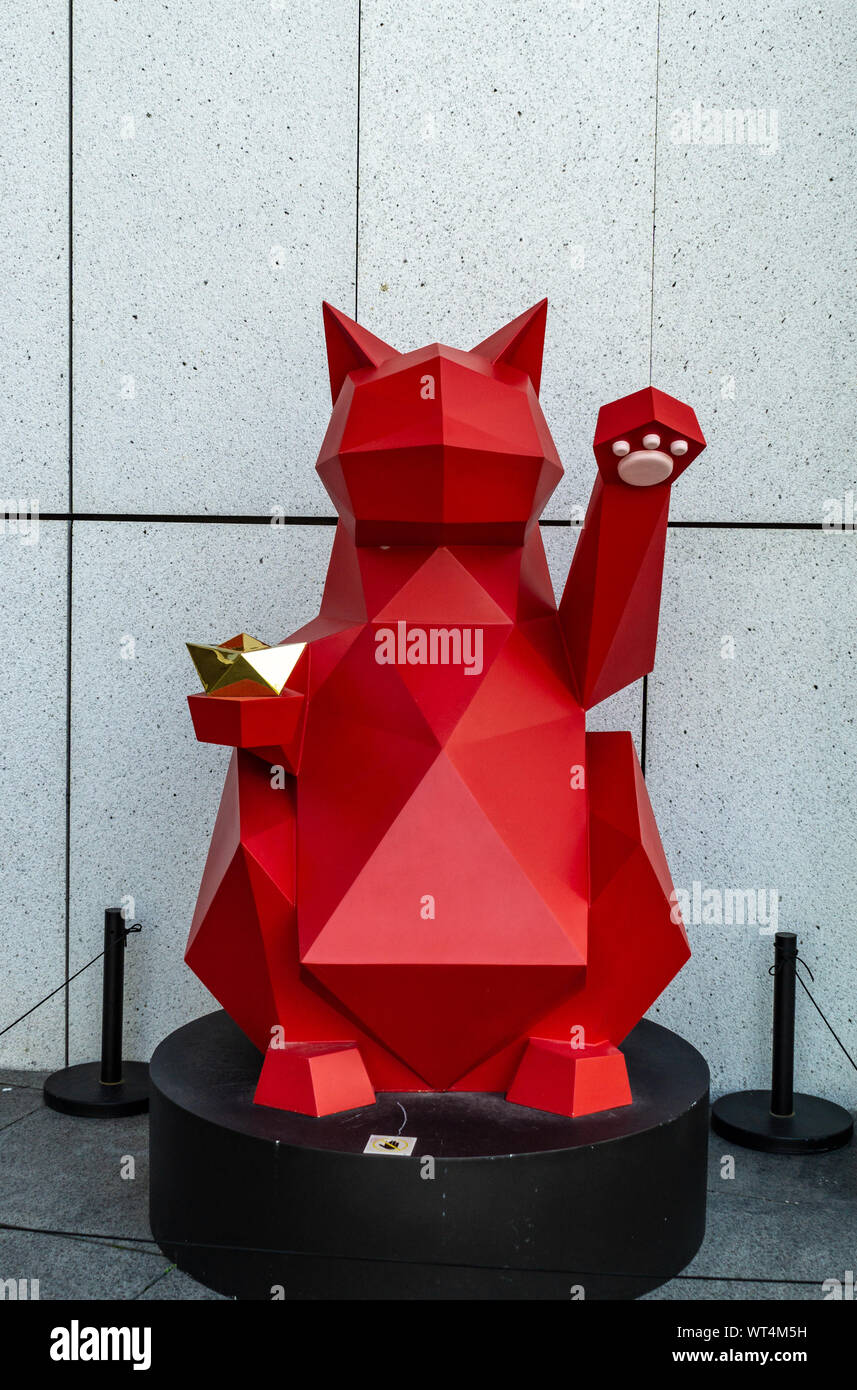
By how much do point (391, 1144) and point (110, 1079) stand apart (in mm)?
1643

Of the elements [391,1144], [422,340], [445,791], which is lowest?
[391,1144]

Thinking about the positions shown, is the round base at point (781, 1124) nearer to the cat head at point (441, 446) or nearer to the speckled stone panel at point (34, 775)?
the cat head at point (441, 446)

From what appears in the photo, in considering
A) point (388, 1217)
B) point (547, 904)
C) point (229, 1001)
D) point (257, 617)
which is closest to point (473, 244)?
point (257, 617)

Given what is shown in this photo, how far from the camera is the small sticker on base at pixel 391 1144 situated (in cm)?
213

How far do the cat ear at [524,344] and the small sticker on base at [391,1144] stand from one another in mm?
1694

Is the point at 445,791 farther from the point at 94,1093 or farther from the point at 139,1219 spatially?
the point at 94,1093

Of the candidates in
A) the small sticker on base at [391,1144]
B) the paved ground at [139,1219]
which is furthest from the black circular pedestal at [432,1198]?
the paved ground at [139,1219]

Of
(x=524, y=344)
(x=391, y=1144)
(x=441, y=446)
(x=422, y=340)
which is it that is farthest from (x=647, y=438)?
(x=422, y=340)

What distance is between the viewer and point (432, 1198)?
2115mm

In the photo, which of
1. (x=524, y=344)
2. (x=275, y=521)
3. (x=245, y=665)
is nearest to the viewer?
(x=245, y=665)

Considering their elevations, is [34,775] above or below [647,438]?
below

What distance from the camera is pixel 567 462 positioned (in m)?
3.56

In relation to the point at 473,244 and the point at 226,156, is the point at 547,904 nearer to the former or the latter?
the point at 473,244

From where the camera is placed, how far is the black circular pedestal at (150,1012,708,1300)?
2.12 metres
